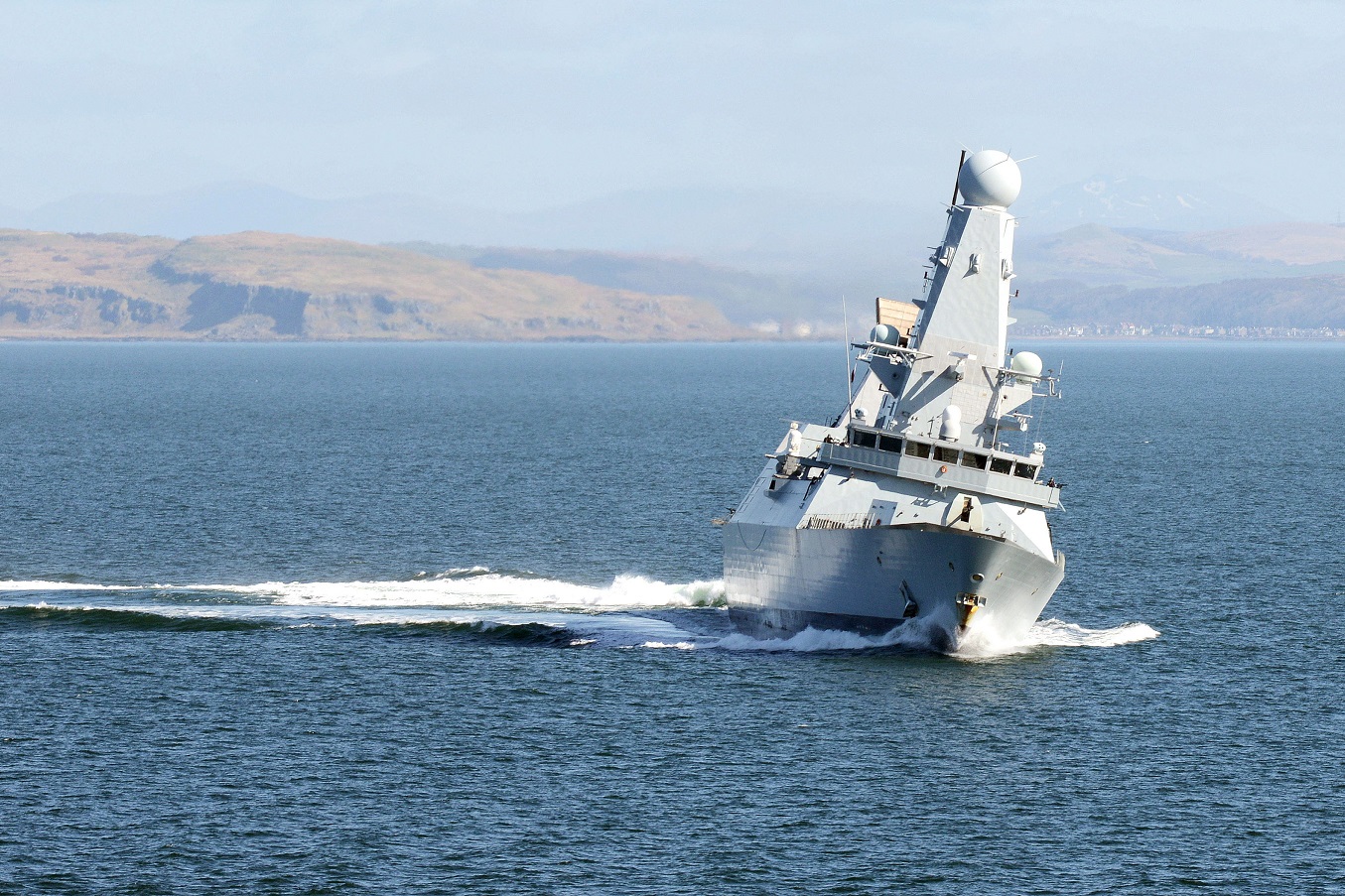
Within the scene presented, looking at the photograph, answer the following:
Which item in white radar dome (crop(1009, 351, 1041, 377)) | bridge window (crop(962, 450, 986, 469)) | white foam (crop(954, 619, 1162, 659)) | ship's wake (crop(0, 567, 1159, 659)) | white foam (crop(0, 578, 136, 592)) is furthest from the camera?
white foam (crop(0, 578, 136, 592))

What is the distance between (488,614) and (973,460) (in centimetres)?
1844

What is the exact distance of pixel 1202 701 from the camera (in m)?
50.1

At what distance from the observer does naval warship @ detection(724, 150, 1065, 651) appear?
181ft

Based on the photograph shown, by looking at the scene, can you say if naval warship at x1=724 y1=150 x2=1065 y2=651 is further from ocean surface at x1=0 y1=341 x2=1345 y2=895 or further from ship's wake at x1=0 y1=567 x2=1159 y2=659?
ocean surface at x1=0 y1=341 x2=1345 y2=895

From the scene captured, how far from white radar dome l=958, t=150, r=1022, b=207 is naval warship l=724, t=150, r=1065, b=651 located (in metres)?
0.05

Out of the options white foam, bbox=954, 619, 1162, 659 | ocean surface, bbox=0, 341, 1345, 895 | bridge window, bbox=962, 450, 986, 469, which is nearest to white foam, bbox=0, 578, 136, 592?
A: ocean surface, bbox=0, 341, 1345, 895

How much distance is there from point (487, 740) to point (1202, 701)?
69.0 feet

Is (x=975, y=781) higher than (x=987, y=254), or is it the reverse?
(x=987, y=254)

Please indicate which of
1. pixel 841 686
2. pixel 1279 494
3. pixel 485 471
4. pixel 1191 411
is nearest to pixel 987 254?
pixel 841 686

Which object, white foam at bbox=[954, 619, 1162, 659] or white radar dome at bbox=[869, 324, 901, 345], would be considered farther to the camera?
white radar dome at bbox=[869, 324, 901, 345]


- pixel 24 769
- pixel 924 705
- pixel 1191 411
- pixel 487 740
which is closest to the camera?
pixel 24 769

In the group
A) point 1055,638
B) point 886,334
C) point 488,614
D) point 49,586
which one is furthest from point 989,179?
point 49,586

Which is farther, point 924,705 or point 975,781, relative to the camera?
point 924,705

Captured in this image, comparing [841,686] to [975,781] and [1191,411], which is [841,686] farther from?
[1191,411]
